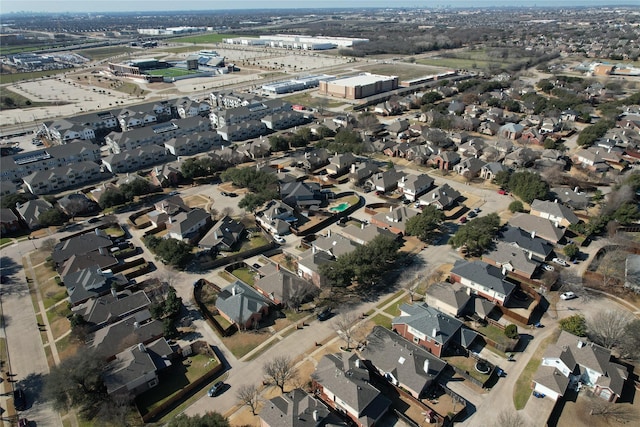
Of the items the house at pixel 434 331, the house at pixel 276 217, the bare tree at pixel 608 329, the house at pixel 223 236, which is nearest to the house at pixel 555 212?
the bare tree at pixel 608 329

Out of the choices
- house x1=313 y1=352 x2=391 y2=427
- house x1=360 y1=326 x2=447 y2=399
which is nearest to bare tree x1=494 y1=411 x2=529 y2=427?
house x1=360 y1=326 x2=447 y2=399

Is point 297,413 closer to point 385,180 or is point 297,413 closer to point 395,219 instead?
point 395,219

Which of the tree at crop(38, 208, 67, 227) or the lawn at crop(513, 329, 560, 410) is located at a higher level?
the tree at crop(38, 208, 67, 227)

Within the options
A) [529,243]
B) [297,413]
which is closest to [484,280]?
[529,243]

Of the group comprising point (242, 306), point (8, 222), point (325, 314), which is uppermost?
point (242, 306)

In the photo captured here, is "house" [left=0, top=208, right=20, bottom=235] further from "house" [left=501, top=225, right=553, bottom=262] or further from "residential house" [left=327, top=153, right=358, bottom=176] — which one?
"house" [left=501, top=225, right=553, bottom=262]

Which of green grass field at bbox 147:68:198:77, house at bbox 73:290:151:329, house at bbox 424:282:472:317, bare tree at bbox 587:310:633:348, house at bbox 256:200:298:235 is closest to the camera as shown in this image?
bare tree at bbox 587:310:633:348

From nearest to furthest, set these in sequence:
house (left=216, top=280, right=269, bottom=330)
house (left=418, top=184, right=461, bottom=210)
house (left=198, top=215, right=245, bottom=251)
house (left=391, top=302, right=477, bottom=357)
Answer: house (left=391, top=302, right=477, bottom=357) → house (left=216, top=280, right=269, bottom=330) → house (left=198, top=215, right=245, bottom=251) → house (left=418, top=184, right=461, bottom=210)
